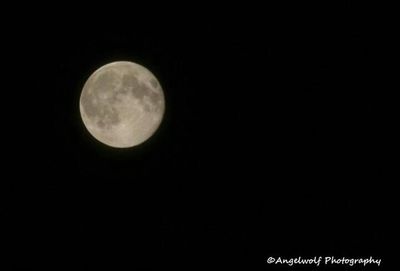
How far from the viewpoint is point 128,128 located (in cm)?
595

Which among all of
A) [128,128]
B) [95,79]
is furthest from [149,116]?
[95,79]

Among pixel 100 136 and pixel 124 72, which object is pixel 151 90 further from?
pixel 100 136

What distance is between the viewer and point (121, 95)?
5.85 meters

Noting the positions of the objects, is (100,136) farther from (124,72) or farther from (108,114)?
(124,72)

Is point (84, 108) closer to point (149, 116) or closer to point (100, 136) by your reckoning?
point (100, 136)

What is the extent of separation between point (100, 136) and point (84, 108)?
1.32 feet

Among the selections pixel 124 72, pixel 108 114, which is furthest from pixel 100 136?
pixel 124 72

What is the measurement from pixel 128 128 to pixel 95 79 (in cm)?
73

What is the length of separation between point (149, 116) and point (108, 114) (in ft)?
1.73

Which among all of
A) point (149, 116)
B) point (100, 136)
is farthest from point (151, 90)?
point (100, 136)

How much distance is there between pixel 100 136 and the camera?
6086 mm

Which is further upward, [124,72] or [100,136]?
[124,72]

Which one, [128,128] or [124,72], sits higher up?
[124,72]

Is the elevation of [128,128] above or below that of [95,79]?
below
